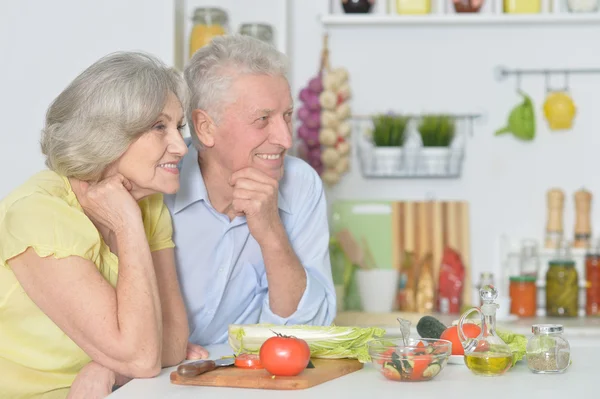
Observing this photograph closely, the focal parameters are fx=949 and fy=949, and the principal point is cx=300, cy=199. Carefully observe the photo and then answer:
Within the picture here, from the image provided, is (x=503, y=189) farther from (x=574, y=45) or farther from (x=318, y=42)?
(x=318, y=42)

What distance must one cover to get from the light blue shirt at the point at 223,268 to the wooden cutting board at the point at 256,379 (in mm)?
531

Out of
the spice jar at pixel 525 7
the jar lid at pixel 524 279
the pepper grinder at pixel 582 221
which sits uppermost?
the spice jar at pixel 525 7

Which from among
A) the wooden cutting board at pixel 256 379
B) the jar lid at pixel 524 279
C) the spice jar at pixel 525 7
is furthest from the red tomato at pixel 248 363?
the spice jar at pixel 525 7

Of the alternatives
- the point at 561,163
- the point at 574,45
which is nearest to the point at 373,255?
the point at 561,163

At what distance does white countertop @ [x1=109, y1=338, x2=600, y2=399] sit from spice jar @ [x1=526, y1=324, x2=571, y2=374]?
0.05 feet

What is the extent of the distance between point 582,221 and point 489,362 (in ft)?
6.27

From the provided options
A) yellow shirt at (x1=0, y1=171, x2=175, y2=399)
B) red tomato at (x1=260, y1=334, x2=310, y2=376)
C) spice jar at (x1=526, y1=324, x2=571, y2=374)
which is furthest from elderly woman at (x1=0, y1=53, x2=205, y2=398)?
spice jar at (x1=526, y1=324, x2=571, y2=374)

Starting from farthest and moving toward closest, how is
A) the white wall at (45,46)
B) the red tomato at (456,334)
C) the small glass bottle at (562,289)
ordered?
the small glass bottle at (562,289)
the white wall at (45,46)
the red tomato at (456,334)

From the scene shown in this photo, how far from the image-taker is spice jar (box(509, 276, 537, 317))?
10.6 feet

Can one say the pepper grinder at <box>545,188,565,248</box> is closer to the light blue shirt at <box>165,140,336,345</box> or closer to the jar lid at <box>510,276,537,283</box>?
the jar lid at <box>510,276,537,283</box>

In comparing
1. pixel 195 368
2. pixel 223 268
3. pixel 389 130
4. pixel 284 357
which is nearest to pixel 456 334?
pixel 284 357

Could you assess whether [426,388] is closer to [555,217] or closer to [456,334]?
[456,334]

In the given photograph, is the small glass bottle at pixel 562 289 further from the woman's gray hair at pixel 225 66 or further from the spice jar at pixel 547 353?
the spice jar at pixel 547 353

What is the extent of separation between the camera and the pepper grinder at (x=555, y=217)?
333 centimetres
